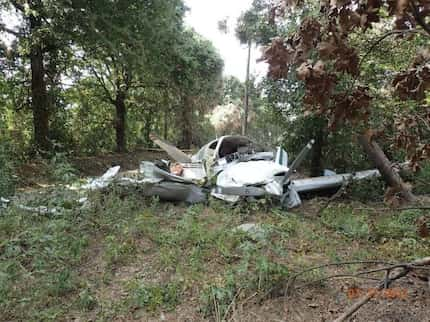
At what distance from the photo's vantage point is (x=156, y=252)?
10.3 feet

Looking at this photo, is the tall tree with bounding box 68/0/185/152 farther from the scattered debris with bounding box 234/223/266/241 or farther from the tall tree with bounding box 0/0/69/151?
the scattered debris with bounding box 234/223/266/241

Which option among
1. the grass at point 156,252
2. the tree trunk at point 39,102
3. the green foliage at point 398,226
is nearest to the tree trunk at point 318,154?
the grass at point 156,252

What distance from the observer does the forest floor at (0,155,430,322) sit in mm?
2160

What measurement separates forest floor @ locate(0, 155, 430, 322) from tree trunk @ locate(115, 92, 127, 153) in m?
7.07

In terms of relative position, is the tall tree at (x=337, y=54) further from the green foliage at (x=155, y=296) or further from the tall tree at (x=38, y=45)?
the tall tree at (x=38, y=45)

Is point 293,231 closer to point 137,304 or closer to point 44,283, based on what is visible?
point 137,304

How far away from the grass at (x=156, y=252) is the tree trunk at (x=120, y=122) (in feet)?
23.3

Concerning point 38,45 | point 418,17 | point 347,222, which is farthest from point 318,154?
point 38,45

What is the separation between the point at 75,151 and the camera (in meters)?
9.52

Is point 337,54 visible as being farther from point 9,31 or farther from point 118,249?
point 9,31

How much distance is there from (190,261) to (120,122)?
9.15 meters

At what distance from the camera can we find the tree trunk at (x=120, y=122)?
10.9 meters

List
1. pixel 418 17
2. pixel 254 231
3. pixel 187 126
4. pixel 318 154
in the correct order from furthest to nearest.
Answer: pixel 187 126 < pixel 318 154 < pixel 254 231 < pixel 418 17

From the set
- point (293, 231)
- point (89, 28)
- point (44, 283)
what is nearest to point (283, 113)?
point (293, 231)
